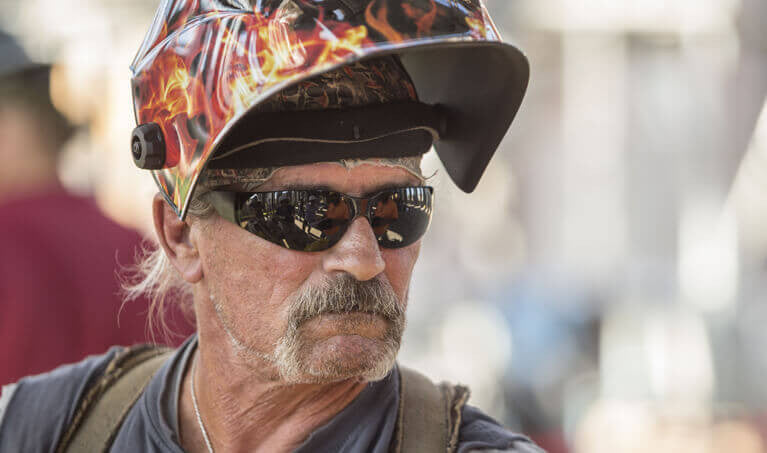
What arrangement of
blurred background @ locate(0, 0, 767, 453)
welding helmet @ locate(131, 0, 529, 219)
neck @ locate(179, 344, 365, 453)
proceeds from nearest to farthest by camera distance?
welding helmet @ locate(131, 0, 529, 219), neck @ locate(179, 344, 365, 453), blurred background @ locate(0, 0, 767, 453)

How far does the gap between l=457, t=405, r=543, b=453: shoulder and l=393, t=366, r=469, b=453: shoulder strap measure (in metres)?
0.03

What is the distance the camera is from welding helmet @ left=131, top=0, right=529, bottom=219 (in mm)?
1608

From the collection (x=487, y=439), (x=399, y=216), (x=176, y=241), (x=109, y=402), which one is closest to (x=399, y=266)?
(x=399, y=216)

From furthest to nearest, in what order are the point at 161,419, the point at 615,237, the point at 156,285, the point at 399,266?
the point at 615,237, the point at 156,285, the point at 161,419, the point at 399,266

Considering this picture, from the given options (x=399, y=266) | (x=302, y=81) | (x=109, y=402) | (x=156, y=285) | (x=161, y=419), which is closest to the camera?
(x=302, y=81)

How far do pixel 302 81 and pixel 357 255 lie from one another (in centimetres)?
38

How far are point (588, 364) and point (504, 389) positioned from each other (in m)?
0.94

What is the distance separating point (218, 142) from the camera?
1665 millimetres

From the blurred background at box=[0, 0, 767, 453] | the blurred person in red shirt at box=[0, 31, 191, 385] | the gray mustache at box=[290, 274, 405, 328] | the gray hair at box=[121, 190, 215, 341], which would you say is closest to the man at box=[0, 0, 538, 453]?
the gray mustache at box=[290, 274, 405, 328]

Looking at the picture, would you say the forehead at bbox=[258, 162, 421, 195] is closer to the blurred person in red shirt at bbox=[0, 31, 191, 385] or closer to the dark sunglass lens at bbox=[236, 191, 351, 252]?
the dark sunglass lens at bbox=[236, 191, 351, 252]

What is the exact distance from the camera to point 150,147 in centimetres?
185

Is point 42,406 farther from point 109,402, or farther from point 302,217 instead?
point 302,217

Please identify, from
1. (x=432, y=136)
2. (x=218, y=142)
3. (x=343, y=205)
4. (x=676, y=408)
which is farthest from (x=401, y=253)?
(x=676, y=408)

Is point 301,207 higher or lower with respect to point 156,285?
higher
